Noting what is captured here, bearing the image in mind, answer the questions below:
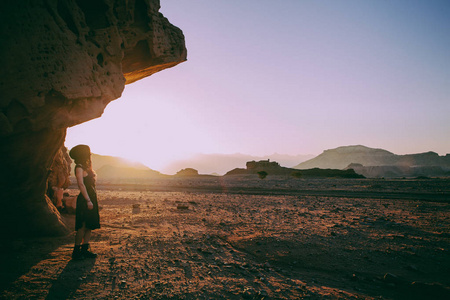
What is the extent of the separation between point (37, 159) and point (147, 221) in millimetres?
4417

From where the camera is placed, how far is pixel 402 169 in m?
79.8

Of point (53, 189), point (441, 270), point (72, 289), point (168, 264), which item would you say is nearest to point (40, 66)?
point (72, 289)

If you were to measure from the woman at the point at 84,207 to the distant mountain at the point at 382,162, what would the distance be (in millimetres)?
93658

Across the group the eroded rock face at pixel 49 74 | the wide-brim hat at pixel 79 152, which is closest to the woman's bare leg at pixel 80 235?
the wide-brim hat at pixel 79 152

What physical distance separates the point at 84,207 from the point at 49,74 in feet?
10.3

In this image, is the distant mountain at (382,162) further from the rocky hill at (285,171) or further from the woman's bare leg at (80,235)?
the woman's bare leg at (80,235)

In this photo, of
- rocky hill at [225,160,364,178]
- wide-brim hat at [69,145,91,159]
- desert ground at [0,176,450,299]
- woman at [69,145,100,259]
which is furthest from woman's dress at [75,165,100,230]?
rocky hill at [225,160,364,178]

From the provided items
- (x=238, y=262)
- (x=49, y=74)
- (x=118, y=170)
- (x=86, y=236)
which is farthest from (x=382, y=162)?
(x=49, y=74)

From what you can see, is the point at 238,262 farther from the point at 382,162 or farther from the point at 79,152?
the point at 382,162

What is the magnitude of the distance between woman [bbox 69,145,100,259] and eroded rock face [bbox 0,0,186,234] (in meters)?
0.94

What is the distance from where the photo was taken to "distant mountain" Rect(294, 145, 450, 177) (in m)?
77.6

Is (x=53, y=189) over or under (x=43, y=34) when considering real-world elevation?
under

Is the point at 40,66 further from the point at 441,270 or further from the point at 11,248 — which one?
the point at 441,270

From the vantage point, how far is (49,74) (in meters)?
4.83
